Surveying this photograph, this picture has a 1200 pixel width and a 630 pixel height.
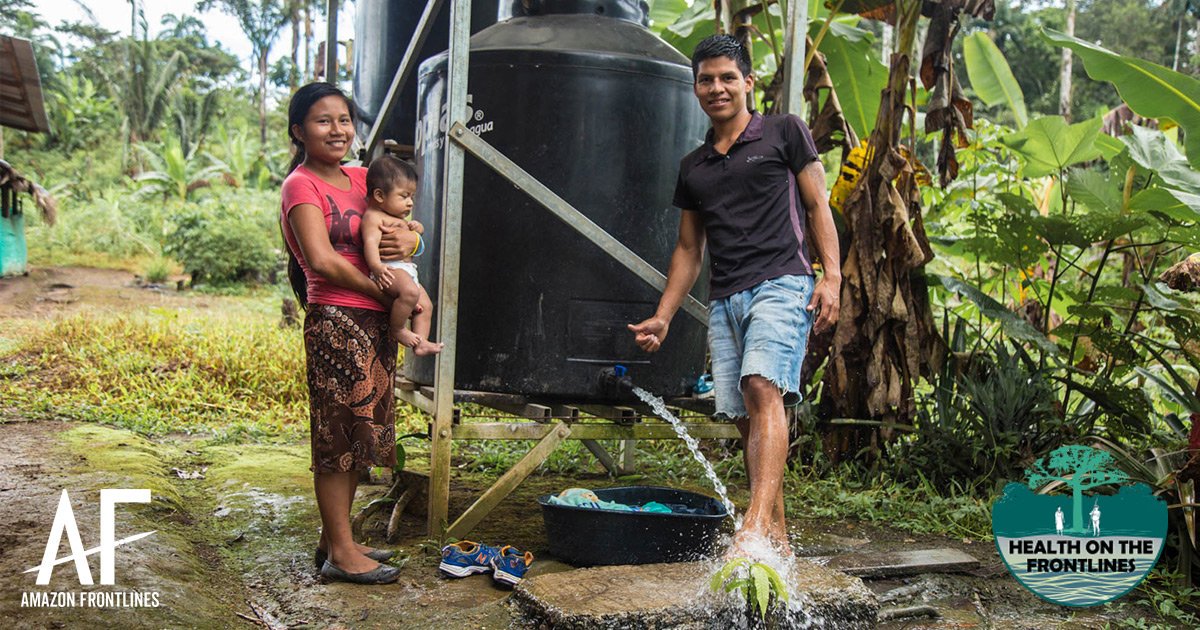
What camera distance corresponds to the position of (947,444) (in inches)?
173

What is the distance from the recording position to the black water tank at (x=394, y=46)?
530cm

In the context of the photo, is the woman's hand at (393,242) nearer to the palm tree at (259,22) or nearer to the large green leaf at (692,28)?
the large green leaf at (692,28)

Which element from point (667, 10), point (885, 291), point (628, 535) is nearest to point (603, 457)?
point (885, 291)

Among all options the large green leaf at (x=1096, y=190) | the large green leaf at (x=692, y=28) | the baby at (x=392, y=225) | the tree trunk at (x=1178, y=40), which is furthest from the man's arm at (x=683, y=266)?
the tree trunk at (x=1178, y=40)

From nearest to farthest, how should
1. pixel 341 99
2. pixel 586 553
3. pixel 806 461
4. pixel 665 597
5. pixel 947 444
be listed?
pixel 665 597 < pixel 341 99 < pixel 586 553 < pixel 947 444 < pixel 806 461

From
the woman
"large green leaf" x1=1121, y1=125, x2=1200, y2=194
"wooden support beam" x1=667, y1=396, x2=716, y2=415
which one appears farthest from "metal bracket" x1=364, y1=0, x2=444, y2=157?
"large green leaf" x1=1121, y1=125, x2=1200, y2=194

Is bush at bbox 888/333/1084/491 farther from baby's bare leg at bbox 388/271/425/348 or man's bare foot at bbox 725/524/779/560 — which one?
→ baby's bare leg at bbox 388/271/425/348

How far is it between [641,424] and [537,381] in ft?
1.40

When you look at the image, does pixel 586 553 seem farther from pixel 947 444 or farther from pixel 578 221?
pixel 947 444

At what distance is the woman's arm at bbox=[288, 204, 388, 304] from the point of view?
2.74m

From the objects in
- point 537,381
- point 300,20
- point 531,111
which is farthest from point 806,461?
point 300,20

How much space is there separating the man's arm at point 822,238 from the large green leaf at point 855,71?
102 inches

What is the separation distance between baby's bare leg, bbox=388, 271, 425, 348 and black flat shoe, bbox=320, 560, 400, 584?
682 mm

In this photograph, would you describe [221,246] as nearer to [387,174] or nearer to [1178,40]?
[387,174]
